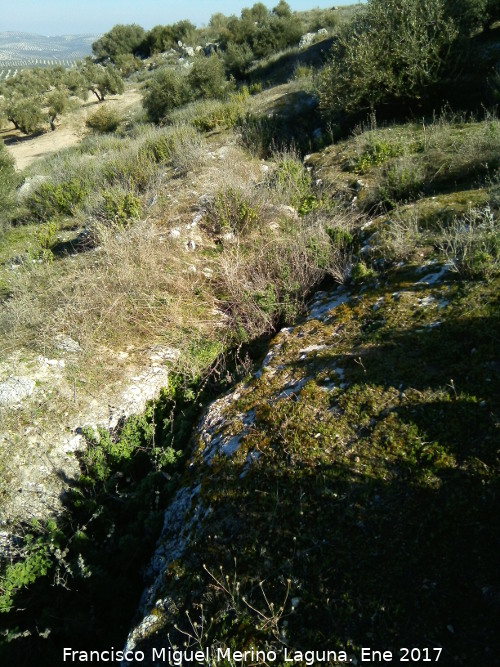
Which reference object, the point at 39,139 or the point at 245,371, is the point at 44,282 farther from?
the point at 39,139

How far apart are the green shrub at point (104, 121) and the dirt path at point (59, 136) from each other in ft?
4.38

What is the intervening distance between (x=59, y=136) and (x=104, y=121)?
5.77m

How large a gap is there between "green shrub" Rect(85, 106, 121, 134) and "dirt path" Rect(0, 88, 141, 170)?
133 cm

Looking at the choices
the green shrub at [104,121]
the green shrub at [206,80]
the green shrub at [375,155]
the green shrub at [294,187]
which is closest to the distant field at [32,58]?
the green shrub at [104,121]

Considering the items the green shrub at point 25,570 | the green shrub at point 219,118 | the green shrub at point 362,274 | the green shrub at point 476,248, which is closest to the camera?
the green shrub at point 25,570

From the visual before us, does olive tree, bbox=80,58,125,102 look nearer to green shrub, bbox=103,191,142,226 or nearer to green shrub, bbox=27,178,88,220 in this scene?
green shrub, bbox=27,178,88,220

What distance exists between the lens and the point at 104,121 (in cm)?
1972

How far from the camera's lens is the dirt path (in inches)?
827

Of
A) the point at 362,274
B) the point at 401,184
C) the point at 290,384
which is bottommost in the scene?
the point at 290,384

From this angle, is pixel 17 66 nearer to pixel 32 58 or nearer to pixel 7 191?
pixel 32 58

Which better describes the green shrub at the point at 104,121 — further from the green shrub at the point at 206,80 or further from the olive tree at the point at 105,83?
the olive tree at the point at 105,83

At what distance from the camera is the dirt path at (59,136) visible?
21.0 meters

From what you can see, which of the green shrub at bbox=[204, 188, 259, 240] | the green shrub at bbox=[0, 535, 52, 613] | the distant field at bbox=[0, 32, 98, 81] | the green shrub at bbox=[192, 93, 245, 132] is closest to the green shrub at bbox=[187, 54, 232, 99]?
the green shrub at bbox=[192, 93, 245, 132]

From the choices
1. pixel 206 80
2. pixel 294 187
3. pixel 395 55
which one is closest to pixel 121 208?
pixel 294 187
